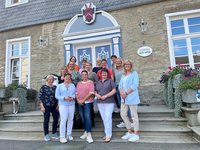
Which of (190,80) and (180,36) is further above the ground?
(180,36)

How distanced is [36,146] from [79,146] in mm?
947

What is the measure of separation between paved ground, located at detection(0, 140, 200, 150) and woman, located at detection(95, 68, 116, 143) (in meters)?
0.32

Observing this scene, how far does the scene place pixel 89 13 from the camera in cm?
778

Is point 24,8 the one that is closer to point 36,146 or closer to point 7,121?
point 7,121

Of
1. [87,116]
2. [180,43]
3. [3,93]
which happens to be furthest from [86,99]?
[180,43]

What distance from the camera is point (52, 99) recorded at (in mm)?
4648

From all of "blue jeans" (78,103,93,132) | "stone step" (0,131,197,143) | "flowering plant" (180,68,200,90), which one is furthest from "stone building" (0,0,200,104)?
"blue jeans" (78,103,93,132)

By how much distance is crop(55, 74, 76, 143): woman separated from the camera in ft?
14.3

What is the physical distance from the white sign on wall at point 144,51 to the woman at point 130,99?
2880 mm

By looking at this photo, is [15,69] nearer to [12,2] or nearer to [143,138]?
[12,2]

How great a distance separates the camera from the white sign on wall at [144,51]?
6969mm

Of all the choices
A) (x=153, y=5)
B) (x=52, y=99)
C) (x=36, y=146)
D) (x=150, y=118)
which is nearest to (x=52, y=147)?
(x=36, y=146)

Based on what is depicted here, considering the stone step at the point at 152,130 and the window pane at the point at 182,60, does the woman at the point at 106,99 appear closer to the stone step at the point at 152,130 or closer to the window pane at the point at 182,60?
the stone step at the point at 152,130

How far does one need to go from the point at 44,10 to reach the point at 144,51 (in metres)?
4.71
